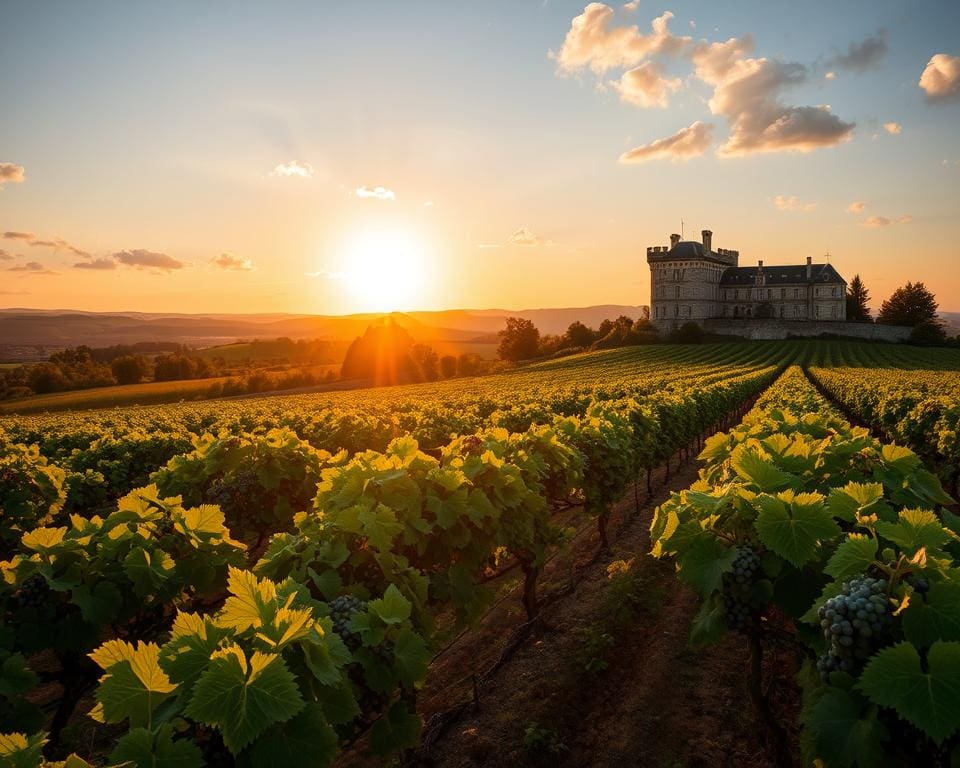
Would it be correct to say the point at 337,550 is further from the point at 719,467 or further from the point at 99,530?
the point at 719,467

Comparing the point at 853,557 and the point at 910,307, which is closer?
the point at 853,557

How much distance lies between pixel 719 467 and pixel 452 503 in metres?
3.60

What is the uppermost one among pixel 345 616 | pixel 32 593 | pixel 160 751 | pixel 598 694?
pixel 160 751

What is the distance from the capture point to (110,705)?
2664 millimetres

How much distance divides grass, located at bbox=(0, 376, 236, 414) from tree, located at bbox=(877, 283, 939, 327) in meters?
129

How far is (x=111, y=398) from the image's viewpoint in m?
65.1

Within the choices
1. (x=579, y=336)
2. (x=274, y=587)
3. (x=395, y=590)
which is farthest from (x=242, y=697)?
(x=579, y=336)

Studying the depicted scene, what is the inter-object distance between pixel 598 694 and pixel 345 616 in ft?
16.4

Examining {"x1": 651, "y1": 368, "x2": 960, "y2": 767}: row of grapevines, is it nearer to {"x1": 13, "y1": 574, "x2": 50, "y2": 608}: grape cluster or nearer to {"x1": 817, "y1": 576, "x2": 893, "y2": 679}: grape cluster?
{"x1": 817, "y1": 576, "x2": 893, "y2": 679}: grape cluster

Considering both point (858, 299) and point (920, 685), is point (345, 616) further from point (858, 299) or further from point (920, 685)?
point (858, 299)

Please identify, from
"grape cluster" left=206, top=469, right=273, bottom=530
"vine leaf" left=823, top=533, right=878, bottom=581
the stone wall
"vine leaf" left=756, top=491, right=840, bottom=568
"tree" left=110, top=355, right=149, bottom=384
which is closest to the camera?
"vine leaf" left=823, top=533, right=878, bottom=581

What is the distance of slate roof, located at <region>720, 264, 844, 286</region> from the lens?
117m

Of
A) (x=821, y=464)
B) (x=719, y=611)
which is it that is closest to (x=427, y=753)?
(x=719, y=611)

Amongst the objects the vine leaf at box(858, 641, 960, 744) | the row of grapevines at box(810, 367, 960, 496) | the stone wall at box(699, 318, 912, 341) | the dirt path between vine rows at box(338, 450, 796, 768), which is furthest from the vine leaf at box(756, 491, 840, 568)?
the stone wall at box(699, 318, 912, 341)
